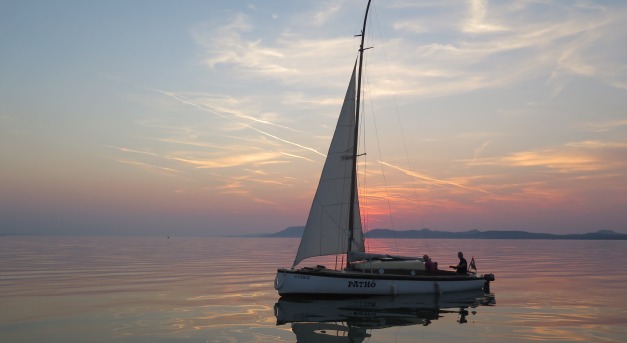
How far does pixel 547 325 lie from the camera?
76.2ft

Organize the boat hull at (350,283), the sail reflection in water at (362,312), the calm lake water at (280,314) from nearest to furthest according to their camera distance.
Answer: the calm lake water at (280,314) → the sail reflection in water at (362,312) → the boat hull at (350,283)

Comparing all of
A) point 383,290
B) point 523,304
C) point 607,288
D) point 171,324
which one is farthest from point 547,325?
point 607,288

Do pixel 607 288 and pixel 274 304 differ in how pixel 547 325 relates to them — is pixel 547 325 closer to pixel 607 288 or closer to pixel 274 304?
pixel 274 304

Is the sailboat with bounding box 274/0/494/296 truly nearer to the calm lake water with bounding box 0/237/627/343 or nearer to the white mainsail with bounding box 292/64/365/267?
the white mainsail with bounding box 292/64/365/267

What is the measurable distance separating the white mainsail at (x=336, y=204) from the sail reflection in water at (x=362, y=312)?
3.21m

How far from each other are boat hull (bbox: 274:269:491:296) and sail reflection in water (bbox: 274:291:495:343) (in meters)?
0.54

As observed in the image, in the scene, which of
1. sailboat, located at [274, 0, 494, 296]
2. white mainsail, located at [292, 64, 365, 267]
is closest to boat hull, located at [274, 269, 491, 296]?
sailboat, located at [274, 0, 494, 296]

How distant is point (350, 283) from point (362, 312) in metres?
3.86

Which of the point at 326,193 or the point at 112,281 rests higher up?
the point at 326,193

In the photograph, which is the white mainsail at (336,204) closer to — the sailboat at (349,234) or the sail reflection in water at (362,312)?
the sailboat at (349,234)

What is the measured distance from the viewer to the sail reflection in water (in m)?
22.1

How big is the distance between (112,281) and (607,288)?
123ft

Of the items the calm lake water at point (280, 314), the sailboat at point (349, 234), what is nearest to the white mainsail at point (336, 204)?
the sailboat at point (349, 234)

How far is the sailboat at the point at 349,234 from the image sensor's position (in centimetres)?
3167
